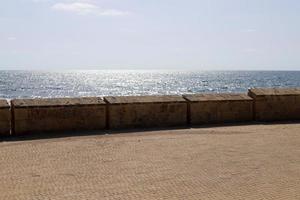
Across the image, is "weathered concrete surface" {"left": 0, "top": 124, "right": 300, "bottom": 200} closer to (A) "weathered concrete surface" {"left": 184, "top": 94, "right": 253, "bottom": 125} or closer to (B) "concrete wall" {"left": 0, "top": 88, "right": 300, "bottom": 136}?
(B) "concrete wall" {"left": 0, "top": 88, "right": 300, "bottom": 136}

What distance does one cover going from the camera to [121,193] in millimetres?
6844

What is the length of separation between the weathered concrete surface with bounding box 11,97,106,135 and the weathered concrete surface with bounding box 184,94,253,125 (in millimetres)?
2424

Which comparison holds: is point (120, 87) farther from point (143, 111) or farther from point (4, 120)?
point (4, 120)

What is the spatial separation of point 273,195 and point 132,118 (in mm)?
6046

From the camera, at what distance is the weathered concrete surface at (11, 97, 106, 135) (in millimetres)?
11438

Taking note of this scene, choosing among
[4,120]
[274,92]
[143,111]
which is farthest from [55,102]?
[274,92]

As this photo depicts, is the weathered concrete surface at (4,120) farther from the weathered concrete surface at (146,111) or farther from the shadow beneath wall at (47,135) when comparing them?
the weathered concrete surface at (146,111)

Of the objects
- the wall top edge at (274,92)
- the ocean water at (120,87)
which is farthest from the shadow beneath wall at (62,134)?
the ocean water at (120,87)

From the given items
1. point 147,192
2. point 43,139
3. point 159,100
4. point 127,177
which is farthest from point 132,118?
point 147,192

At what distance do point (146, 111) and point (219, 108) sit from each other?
2.03 meters

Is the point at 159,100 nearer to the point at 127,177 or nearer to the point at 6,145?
the point at 6,145

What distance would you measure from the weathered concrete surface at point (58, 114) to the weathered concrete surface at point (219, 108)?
2.42 meters

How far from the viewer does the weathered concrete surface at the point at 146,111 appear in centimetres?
1232

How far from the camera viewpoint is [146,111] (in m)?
12.6
